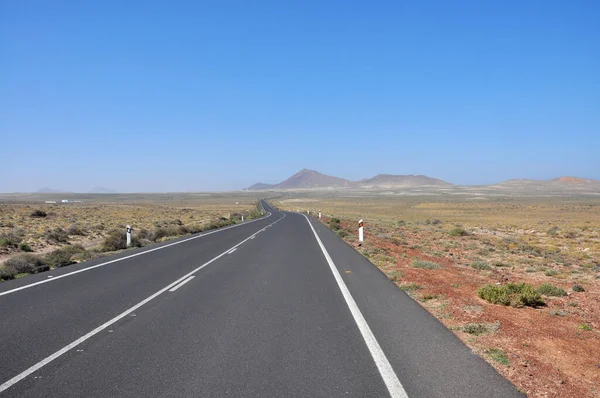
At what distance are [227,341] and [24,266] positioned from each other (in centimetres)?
1041

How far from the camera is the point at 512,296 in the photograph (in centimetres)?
984

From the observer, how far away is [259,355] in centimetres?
592

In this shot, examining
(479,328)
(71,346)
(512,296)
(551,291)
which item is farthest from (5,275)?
(551,291)

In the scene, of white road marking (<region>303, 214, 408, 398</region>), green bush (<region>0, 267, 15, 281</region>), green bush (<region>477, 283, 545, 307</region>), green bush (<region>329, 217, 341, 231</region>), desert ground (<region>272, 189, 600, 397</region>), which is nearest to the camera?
white road marking (<region>303, 214, 408, 398</region>)

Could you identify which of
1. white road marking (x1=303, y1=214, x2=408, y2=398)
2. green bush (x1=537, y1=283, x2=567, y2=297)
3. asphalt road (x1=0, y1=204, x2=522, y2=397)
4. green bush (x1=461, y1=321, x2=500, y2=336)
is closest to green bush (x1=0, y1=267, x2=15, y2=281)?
asphalt road (x1=0, y1=204, x2=522, y2=397)

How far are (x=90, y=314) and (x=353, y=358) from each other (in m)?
4.85

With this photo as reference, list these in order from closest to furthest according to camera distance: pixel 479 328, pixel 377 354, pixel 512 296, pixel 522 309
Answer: pixel 377 354 < pixel 479 328 < pixel 522 309 < pixel 512 296

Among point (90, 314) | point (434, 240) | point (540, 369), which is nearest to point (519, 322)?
point (540, 369)

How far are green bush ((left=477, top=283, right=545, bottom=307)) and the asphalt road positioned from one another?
73.1 inches

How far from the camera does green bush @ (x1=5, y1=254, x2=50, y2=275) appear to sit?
13758mm

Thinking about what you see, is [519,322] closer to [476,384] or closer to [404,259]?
[476,384]

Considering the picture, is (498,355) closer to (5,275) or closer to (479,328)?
(479,328)

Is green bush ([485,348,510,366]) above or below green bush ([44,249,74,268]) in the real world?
above

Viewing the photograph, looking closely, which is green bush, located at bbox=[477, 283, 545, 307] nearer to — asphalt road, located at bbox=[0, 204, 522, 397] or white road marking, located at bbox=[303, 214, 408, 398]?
asphalt road, located at bbox=[0, 204, 522, 397]
